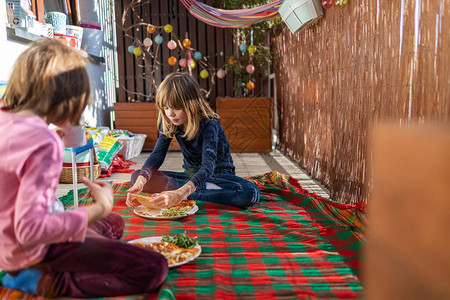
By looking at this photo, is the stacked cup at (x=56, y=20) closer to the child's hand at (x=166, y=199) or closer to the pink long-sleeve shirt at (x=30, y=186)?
the child's hand at (x=166, y=199)

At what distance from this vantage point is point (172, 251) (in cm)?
157

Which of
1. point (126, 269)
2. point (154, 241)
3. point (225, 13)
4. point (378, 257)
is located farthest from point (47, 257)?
point (225, 13)

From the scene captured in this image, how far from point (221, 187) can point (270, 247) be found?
74 cm

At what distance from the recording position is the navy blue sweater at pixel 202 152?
7.43 feet

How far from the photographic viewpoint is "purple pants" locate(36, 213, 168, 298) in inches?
47.9

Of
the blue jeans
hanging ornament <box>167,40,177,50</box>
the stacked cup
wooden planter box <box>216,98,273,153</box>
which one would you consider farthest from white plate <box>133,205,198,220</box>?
hanging ornament <box>167,40,177,50</box>

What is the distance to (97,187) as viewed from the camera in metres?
1.20

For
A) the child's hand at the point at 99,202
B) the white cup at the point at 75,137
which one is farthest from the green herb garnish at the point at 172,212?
the child's hand at the point at 99,202

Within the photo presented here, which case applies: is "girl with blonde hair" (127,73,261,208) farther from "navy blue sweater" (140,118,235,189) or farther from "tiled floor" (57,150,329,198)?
"tiled floor" (57,150,329,198)

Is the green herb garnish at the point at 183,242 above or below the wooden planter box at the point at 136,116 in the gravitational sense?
below

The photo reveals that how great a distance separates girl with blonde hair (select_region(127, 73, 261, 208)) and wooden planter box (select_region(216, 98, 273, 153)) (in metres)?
2.65

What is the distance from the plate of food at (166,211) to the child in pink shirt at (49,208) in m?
0.72

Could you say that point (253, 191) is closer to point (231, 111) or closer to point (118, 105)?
point (231, 111)

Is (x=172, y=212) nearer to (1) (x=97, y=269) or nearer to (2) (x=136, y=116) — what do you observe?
(1) (x=97, y=269)
